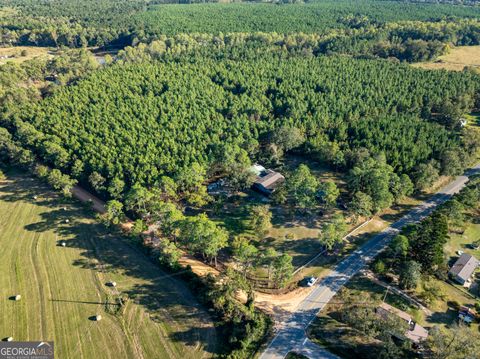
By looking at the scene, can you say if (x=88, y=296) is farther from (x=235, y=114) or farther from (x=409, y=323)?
(x=235, y=114)

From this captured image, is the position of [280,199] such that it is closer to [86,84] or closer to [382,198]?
→ [382,198]

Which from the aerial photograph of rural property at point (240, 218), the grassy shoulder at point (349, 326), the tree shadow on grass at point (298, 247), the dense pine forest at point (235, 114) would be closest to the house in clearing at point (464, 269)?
the aerial photograph of rural property at point (240, 218)

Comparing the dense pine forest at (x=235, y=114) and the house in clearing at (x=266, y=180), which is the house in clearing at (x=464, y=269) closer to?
the dense pine forest at (x=235, y=114)

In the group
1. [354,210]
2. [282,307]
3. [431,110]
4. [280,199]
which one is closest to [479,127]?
[431,110]

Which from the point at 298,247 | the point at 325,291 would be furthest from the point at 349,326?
the point at 298,247

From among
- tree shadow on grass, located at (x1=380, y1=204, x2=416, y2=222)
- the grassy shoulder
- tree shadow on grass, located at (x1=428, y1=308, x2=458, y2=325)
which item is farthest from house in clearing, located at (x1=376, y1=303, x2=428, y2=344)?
tree shadow on grass, located at (x1=380, y1=204, x2=416, y2=222)
